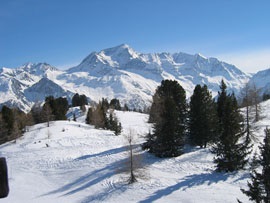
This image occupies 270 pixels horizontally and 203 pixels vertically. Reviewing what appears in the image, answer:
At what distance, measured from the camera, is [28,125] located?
83625 mm

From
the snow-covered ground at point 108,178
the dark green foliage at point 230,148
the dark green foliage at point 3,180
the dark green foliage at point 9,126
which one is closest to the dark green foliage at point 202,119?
the snow-covered ground at point 108,178

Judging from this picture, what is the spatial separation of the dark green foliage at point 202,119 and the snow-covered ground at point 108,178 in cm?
193

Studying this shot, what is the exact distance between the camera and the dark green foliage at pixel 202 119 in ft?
148

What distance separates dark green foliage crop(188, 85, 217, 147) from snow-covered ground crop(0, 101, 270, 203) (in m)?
1.93

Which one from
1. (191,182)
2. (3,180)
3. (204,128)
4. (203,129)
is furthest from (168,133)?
(3,180)

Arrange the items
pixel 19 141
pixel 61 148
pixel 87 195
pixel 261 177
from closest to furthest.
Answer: pixel 261 177
pixel 87 195
pixel 61 148
pixel 19 141

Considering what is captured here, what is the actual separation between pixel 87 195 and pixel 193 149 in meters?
18.4

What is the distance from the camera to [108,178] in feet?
121

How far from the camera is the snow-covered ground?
31.6 m

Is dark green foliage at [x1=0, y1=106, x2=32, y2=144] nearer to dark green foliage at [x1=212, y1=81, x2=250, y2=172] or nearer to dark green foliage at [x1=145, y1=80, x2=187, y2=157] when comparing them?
dark green foliage at [x1=145, y1=80, x2=187, y2=157]

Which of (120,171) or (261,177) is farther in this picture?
(120,171)

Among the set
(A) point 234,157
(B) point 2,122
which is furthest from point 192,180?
(B) point 2,122

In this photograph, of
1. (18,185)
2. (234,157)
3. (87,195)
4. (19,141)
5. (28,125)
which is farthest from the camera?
(28,125)

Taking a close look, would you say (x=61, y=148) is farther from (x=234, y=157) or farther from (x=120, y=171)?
(x=234, y=157)
